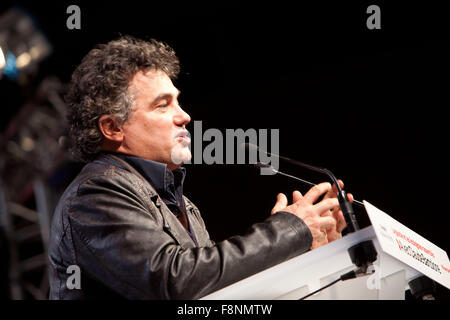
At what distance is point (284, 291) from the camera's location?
46.9 inches

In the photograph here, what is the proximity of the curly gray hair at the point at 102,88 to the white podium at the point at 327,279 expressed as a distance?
95cm

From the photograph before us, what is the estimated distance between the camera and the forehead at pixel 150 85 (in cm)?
182

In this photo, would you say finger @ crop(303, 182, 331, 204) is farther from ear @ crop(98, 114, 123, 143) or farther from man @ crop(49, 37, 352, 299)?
ear @ crop(98, 114, 123, 143)

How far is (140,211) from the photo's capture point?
1.39 m

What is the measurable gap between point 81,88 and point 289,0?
6.20 feet

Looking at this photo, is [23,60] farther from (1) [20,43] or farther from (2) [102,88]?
(2) [102,88]

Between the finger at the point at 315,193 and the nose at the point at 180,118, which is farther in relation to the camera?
the nose at the point at 180,118

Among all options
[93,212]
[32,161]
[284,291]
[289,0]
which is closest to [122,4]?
[289,0]

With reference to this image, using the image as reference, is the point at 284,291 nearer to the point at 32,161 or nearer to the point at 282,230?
the point at 282,230

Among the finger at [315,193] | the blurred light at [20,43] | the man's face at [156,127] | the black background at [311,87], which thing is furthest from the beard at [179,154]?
the blurred light at [20,43]

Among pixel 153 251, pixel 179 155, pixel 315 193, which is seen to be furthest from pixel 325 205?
pixel 179 155

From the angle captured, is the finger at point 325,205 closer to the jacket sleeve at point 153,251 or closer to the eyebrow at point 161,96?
the jacket sleeve at point 153,251

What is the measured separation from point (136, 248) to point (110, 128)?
0.71m
